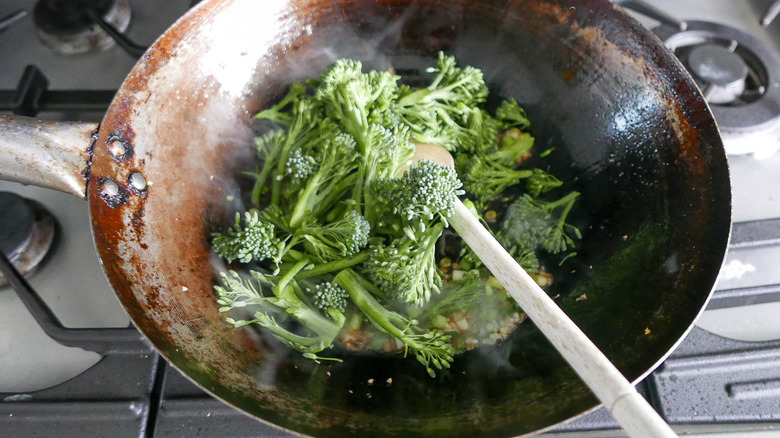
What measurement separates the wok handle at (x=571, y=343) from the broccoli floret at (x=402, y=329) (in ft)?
0.76

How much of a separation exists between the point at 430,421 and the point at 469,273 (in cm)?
39

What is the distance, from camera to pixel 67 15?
169cm

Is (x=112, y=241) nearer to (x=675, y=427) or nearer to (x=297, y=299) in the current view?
(x=297, y=299)

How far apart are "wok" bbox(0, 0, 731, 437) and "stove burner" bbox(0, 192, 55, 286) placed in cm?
35

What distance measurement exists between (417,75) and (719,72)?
2.85ft

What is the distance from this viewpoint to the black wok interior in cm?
104

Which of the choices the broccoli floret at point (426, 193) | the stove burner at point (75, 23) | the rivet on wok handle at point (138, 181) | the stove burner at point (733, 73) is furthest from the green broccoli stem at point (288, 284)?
the stove burner at point (733, 73)

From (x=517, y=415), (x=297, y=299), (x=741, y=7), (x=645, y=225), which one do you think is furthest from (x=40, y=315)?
(x=741, y=7)

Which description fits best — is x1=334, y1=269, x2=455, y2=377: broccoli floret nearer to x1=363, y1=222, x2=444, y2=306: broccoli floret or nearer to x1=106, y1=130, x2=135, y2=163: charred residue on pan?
x1=363, y1=222, x2=444, y2=306: broccoli floret

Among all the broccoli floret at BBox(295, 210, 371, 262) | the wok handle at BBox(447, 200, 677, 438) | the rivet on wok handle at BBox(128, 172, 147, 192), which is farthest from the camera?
the broccoli floret at BBox(295, 210, 371, 262)

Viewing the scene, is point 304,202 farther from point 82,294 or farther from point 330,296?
point 82,294

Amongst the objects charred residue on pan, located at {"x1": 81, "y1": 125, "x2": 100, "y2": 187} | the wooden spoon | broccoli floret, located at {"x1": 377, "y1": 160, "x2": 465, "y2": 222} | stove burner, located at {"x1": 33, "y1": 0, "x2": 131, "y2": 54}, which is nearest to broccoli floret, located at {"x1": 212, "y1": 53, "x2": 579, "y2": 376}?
broccoli floret, located at {"x1": 377, "y1": 160, "x2": 465, "y2": 222}

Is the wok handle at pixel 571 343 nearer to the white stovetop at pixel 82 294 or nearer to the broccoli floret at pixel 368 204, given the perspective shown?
the broccoli floret at pixel 368 204

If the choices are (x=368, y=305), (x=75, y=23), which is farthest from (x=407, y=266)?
(x=75, y=23)
